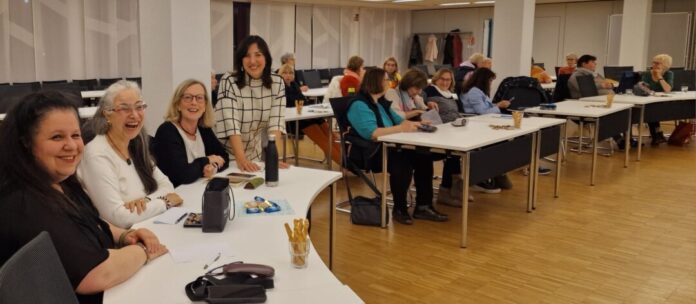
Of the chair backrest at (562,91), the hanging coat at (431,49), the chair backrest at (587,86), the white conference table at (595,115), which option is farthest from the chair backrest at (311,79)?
the hanging coat at (431,49)

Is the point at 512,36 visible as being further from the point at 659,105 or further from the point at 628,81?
the point at 628,81

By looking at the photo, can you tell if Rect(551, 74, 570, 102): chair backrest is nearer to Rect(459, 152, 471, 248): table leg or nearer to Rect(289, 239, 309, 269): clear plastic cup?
Rect(459, 152, 471, 248): table leg

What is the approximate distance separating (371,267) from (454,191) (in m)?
1.86

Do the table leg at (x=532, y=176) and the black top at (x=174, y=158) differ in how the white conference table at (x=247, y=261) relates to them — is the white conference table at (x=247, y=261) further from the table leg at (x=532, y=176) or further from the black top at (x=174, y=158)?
the table leg at (x=532, y=176)

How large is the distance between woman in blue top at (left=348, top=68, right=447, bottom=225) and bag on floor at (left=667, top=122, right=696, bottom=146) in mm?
5439

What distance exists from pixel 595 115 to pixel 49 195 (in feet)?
18.0

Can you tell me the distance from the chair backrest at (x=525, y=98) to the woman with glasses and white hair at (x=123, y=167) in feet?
15.7

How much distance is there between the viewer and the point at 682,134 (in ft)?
28.8

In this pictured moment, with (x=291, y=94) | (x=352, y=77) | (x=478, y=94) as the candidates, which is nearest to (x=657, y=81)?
(x=478, y=94)

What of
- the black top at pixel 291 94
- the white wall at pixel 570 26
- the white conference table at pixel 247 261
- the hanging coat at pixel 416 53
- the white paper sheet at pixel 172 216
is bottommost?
the white conference table at pixel 247 261

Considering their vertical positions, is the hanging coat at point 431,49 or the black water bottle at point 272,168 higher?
the hanging coat at point 431,49

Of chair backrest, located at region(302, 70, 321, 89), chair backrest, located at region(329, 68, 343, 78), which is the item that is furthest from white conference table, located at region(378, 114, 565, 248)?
chair backrest, located at region(329, 68, 343, 78)

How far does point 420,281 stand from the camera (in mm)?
3727

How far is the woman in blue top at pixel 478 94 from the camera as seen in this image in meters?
6.37
